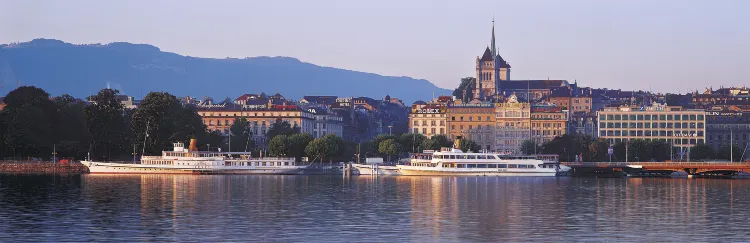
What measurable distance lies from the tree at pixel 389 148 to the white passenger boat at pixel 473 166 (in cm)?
3467

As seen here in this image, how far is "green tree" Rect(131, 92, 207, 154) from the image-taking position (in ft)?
489

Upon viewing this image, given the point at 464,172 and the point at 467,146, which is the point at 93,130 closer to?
the point at 464,172

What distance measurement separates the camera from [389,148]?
184250 millimetres

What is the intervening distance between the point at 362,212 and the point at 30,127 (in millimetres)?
80258

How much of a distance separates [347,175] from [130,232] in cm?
9002

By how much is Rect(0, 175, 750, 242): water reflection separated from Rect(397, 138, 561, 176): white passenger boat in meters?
33.9

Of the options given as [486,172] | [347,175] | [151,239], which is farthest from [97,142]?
[151,239]

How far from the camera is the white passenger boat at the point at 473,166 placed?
144250mm

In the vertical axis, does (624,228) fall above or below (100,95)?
below

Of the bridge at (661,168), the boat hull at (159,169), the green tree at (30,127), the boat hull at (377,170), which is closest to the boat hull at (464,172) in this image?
the boat hull at (377,170)

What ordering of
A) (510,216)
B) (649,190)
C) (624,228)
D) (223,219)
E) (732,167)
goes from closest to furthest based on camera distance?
(624,228)
(223,219)
(510,216)
(649,190)
(732,167)

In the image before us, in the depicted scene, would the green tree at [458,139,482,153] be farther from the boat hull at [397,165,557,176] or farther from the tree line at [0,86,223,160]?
the tree line at [0,86,223,160]

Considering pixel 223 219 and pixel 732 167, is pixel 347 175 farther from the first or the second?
pixel 223 219

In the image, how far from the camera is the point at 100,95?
14962cm
